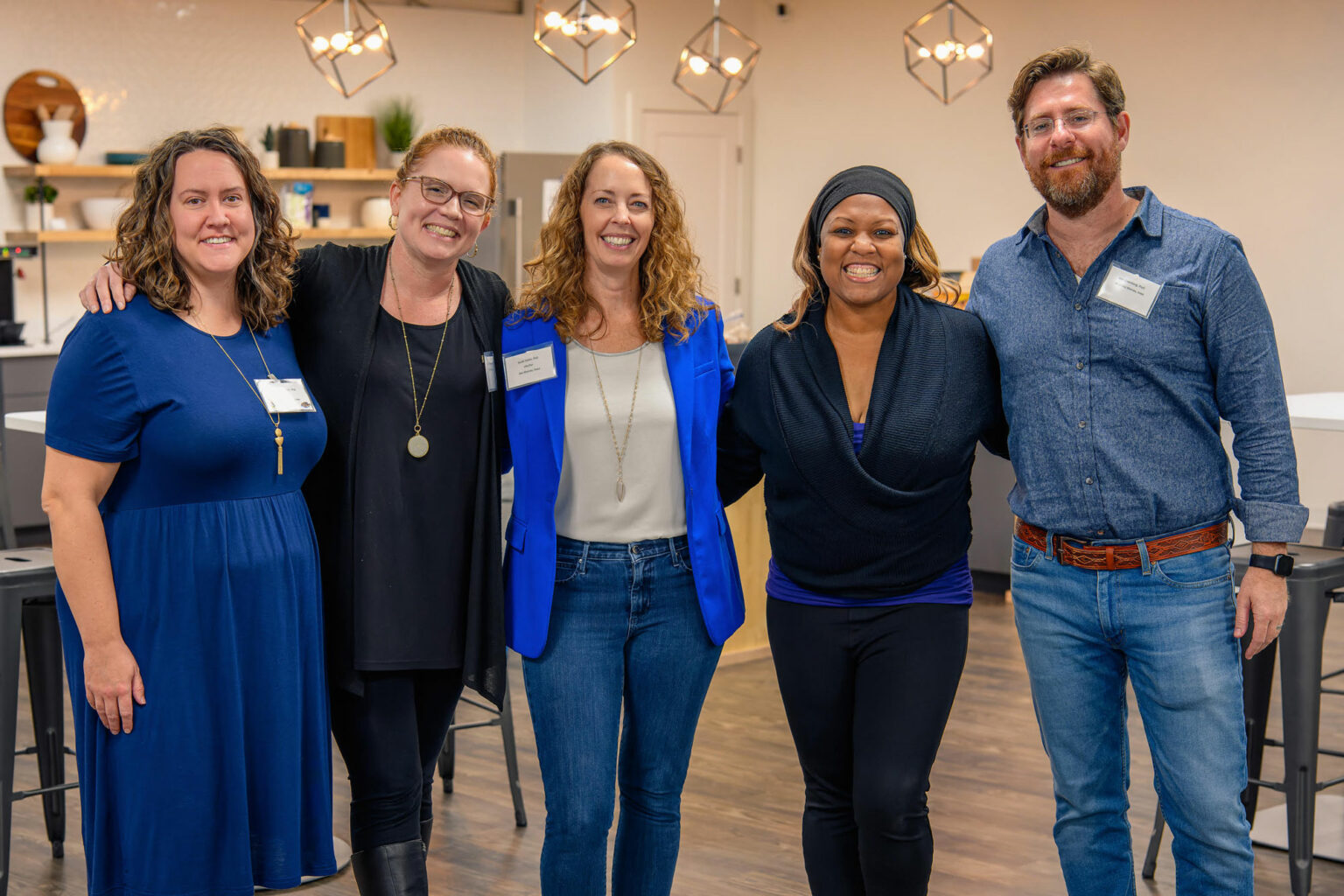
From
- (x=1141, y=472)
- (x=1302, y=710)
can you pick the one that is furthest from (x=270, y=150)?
(x=1141, y=472)

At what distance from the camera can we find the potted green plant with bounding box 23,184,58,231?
8094 millimetres

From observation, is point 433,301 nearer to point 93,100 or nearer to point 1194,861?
point 1194,861

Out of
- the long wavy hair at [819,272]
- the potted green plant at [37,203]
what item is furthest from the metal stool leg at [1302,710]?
the potted green plant at [37,203]

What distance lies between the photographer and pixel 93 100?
8469 mm

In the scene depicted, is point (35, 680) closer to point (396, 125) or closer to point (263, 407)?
point (263, 407)

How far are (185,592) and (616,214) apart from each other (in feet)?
3.10

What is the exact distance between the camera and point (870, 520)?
229 cm

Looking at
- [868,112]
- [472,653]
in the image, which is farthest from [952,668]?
[868,112]

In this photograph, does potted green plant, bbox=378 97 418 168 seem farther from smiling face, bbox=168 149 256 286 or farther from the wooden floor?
smiling face, bbox=168 149 256 286

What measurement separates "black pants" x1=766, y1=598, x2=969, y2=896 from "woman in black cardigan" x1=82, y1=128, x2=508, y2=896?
1.81 ft

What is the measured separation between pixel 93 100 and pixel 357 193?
1847 millimetres

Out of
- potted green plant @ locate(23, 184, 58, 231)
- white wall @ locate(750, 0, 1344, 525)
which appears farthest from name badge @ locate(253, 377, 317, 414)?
white wall @ locate(750, 0, 1344, 525)

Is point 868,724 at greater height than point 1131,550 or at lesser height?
lesser

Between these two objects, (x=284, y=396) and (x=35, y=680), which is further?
(x=35, y=680)
